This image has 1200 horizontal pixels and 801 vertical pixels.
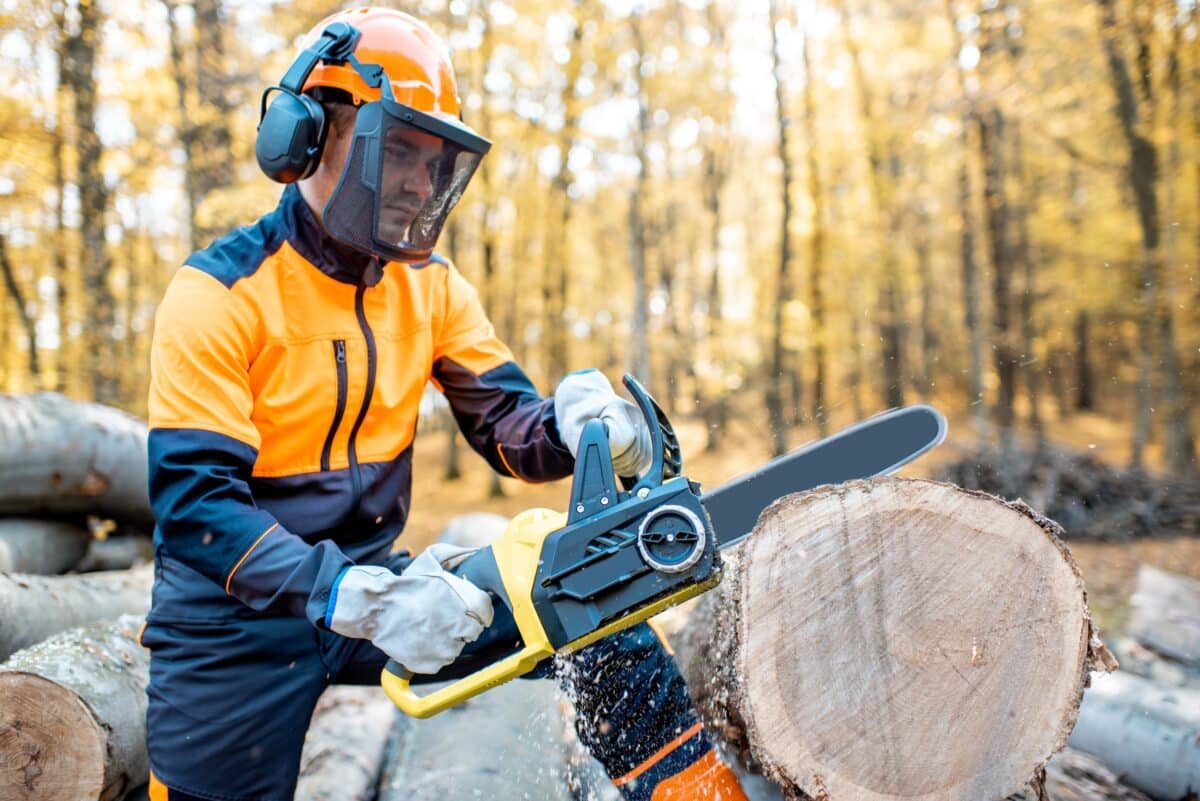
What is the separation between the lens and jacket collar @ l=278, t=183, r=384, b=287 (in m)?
1.87

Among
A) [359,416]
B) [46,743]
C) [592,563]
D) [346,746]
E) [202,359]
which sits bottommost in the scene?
[346,746]

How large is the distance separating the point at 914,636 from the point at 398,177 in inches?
57.7

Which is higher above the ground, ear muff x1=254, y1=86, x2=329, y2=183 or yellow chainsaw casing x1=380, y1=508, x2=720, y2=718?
ear muff x1=254, y1=86, x2=329, y2=183

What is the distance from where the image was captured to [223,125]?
25.9 ft

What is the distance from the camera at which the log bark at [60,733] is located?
1.90 meters

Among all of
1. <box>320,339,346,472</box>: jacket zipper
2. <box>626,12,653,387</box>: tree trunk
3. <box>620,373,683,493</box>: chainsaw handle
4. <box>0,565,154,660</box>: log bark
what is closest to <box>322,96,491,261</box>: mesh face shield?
<box>320,339,346,472</box>: jacket zipper

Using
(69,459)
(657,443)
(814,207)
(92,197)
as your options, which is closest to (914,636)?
(657,443)

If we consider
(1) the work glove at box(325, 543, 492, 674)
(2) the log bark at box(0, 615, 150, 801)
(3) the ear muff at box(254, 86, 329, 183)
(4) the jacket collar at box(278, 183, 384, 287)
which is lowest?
(2) the log bark at box(0, 615, 150, 801)

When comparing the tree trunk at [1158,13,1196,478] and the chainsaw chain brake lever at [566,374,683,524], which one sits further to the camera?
the tree trunk at [1158,13,1196,478]

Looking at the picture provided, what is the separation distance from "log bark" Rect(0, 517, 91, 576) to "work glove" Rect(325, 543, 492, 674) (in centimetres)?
264

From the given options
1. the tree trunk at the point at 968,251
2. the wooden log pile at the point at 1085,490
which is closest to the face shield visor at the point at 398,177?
the wooden log pile at the point at 1085,490

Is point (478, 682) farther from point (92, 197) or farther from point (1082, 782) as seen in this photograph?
point (92, 197)

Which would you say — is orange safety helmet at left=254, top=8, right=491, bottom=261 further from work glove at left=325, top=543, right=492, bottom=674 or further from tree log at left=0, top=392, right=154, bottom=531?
tree log at left=0, top=392, right=154, bottom=531

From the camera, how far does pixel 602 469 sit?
5.02ft
